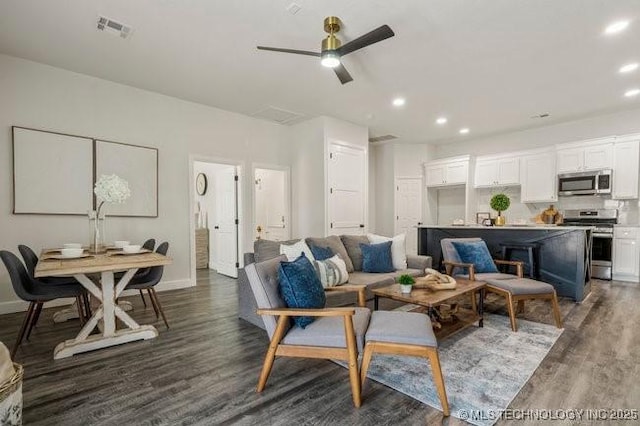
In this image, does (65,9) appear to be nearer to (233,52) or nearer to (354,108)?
(233,52)

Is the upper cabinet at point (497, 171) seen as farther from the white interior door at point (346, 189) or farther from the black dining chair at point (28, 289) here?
the black dining chair at point (28, 289)

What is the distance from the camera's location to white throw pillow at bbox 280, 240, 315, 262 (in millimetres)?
3228

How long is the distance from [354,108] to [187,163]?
2.85m

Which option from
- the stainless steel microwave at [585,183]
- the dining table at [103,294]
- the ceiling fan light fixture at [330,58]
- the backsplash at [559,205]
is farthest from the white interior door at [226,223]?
the stainless steel microwave at [585,183]

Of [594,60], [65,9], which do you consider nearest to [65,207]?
[65,9]

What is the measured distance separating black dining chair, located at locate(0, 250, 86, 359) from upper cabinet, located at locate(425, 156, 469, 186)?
276 inches

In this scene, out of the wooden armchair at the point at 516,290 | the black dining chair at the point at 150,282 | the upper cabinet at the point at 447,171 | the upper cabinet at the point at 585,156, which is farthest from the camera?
the upper cabinet at the point at 447,171

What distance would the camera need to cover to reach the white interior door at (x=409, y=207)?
305 inches

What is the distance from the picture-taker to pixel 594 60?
3.66 m

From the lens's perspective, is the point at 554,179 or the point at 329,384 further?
the point at 554,179

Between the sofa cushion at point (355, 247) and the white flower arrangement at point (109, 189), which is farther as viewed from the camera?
the sofa cushion at point (355, 247)

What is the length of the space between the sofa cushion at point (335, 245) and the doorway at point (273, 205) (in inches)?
93.8

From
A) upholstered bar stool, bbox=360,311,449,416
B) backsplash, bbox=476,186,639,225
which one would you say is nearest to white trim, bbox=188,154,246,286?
upholstered bar stool, bbox=360,311,449,416

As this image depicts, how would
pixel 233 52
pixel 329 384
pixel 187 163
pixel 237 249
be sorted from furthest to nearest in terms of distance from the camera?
pixel 237 249, pixel 187 163, pixel 233 52, pixel 329 384
